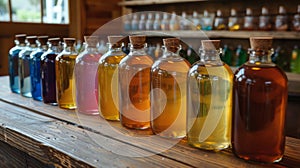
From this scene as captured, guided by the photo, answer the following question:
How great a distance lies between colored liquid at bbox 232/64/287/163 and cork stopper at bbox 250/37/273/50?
0.11 feet

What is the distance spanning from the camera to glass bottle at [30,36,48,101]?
0.98 metres

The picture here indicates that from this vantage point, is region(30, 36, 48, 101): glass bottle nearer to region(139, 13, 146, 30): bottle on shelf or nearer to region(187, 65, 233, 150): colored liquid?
region(187, 65, 233, 150): colored liquid

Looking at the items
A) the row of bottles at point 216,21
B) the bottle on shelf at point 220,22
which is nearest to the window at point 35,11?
the row of bottles at point 216,21

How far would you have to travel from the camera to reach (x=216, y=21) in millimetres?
2385

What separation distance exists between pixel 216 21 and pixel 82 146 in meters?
1.93

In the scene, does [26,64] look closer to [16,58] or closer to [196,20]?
[16,58]

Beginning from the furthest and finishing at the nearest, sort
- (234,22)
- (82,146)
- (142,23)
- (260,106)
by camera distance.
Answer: (142,23) → (234,22) → (82,146) → (260,106)

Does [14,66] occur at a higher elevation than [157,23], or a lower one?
lower

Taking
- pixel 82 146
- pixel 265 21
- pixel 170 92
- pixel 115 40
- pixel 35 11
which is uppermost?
pixel 35 11

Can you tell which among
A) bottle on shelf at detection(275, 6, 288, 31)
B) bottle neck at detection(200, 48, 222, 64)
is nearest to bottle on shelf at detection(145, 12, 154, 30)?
bottle on shelf at detection(275, 6, 288, 31)

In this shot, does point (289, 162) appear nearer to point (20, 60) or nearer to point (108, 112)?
Answer: point (108, 112)

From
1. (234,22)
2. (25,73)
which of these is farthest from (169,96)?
(234,22)

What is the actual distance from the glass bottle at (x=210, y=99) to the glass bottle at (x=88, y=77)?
31 cm

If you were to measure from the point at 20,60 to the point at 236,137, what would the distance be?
0.78 meters
